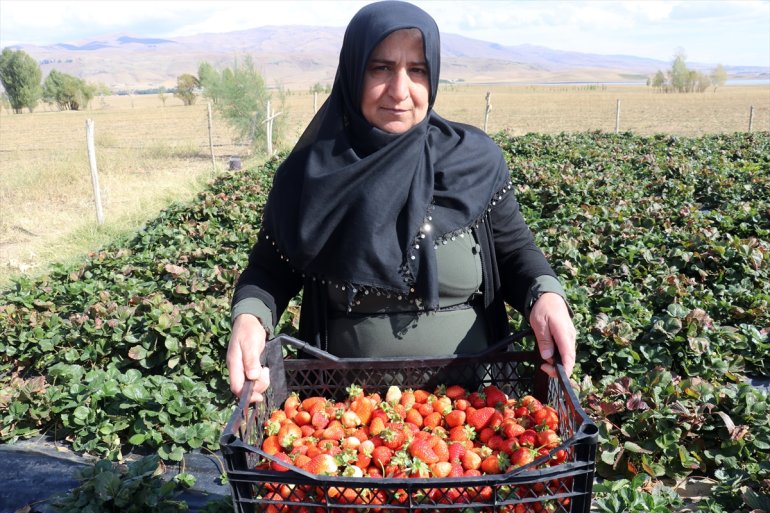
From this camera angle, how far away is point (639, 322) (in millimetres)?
3684

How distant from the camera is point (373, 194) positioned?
183cm

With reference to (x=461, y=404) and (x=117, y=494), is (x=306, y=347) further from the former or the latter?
(x=117, y=494)

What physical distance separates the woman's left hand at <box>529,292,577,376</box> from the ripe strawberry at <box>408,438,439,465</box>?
39 centimetres

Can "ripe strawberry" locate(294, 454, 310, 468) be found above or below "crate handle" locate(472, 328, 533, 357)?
below

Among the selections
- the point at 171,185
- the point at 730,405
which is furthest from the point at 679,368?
the point at 171,185

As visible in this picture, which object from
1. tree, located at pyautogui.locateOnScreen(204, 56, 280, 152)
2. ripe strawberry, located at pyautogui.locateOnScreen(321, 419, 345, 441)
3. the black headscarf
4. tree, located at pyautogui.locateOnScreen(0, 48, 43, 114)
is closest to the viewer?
ripe strawberry, located at pyautogui.locateOnScreen(321, 419, 345, 441)

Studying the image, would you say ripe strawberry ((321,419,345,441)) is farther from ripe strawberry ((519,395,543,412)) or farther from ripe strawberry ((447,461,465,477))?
ripe strawberry ((519,395,543,412))

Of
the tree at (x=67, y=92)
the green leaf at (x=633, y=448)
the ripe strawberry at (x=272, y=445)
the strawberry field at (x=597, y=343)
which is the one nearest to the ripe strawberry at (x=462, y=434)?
the ripe strawberry at (x=272, y=445)

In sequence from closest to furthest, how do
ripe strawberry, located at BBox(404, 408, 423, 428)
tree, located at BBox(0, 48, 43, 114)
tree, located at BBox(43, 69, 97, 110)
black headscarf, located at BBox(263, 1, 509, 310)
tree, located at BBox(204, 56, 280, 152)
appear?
ripe strawberry, located at BBox(404, 408, 423, 428)
black headscarf, located at BBox(263, 1, 509, 310)
tree, located at BBox(204, 56, 280, 152)
tree, located at BBox(0, 48, 43, 114)
tree, located at BBox(43, 69, 97, 110)

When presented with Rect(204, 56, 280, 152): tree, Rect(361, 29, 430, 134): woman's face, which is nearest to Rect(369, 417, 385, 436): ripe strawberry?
Rect(361, 29, 430, 134): woman's face

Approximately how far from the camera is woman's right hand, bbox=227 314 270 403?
1573 mm

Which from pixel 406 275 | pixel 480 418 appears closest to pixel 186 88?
pixel 406 275

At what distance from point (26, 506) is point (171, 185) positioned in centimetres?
1239

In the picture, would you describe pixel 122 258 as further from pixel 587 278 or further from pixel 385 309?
pixel 385 309
